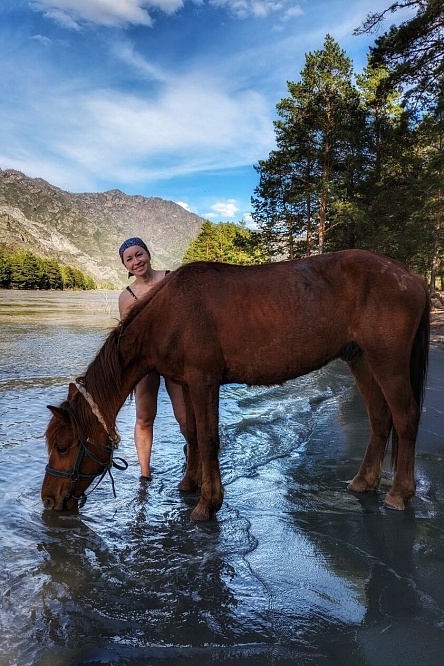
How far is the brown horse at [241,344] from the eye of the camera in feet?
11.6

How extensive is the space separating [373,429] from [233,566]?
201cm

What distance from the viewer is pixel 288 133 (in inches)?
1098

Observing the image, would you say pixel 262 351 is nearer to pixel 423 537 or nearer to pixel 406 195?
pixel 423 537

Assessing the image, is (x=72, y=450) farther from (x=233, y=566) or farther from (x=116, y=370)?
(x=233, y=566)

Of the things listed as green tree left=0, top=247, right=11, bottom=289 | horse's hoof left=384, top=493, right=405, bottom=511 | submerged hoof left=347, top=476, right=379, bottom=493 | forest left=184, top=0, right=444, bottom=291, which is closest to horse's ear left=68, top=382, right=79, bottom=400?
submerged hoof left=347, top=476, right=379, bottom=493

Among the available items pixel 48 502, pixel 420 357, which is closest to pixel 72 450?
pixel 48 502

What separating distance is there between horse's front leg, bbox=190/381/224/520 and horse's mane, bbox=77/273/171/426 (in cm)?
65

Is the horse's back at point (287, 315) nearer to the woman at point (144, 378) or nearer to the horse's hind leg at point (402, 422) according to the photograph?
the horse's hind leg at point (402, 422)

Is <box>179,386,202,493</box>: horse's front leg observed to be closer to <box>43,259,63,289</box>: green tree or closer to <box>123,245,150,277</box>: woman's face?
<box>123,245,150,277</box>: woman's face

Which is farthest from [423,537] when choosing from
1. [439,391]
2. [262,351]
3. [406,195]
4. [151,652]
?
[406,195]

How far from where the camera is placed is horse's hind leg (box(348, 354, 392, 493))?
4.03 metres

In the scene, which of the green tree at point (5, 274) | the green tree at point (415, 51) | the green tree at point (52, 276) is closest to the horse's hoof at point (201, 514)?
the green tree at point (415, 51)

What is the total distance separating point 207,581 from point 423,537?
159cm

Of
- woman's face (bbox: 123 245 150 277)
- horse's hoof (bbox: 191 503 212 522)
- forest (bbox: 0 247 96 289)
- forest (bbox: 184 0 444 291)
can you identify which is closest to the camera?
horse's hoof (bbox: 191 503 212 522)
